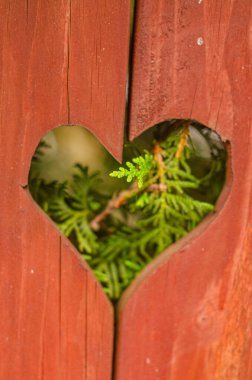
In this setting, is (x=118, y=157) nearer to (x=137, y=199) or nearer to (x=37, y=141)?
(x=37, y=141)

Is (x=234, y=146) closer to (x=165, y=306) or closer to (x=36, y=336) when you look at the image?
(x=165, y=306)

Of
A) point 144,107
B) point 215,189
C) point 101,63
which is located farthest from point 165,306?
point 101,63

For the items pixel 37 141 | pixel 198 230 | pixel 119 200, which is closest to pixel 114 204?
pixel 119 200

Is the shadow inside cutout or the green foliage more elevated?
the green foliage

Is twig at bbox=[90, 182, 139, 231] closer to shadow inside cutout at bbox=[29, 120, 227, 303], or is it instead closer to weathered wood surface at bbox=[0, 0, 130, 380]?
shadow inside cutout at bbox=[29, 120, 227, 303]

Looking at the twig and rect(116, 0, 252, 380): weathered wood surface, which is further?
the twig

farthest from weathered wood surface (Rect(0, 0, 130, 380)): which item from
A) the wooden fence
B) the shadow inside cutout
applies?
the shadow inside cutout

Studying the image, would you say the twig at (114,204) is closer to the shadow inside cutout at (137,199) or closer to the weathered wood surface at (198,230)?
the shadow inside cutout at (137,199)
